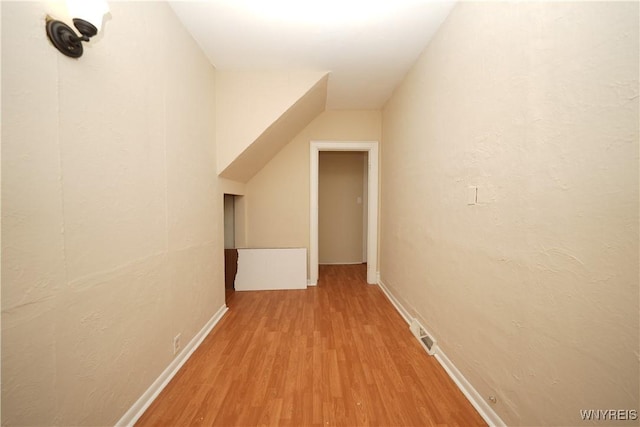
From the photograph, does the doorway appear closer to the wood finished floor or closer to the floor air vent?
the wood finished floor

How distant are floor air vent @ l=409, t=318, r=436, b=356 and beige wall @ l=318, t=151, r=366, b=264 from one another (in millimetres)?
2712

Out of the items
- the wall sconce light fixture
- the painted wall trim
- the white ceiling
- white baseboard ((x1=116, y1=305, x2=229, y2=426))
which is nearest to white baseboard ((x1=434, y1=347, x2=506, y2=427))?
the painted wall trim

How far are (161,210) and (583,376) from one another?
2.18m

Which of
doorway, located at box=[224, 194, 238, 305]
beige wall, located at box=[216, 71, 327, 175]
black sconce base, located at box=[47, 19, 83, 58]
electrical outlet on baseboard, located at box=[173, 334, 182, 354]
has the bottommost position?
electrical outlet on baseboard, located at box=[173, 334, 182, 354]

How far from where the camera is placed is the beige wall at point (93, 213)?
79 cm

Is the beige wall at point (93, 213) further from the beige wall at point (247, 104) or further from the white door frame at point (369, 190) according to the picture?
the white door frame at point (369, 190)

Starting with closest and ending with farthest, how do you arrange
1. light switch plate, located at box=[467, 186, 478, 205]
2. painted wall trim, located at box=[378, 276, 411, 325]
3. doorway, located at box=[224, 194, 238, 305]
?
light switch plate, located at box=[467, 186, 478, 205]
painted wall trim, located at box=[378, 276, 411, 325]
doorway, located at box=[224, 194, 238, 305]

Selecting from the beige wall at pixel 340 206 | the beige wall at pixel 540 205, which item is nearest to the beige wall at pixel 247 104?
the beige wall at pixel 540 205

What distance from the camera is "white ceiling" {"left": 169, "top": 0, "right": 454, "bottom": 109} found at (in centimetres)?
163

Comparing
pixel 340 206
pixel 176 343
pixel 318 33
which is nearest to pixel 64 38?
pixel 318 33

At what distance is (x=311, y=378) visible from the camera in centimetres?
162

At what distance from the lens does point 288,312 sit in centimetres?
267

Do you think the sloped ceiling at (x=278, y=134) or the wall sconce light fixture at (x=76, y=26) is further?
the sloped ceiling at (x=278, y=134)

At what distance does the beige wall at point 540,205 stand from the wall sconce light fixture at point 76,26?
5.92ft
